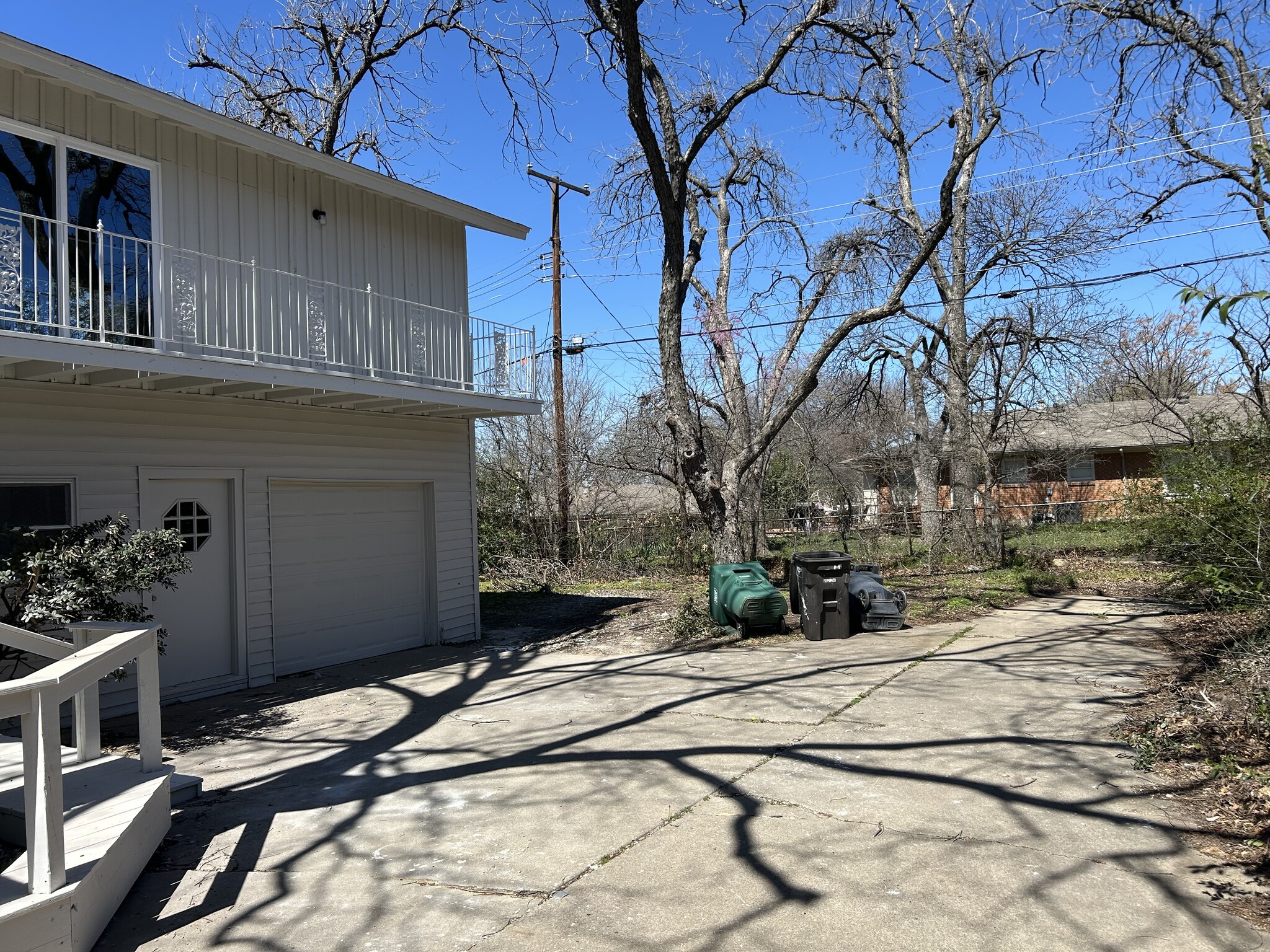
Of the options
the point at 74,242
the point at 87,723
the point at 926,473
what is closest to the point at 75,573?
the point at 87,723

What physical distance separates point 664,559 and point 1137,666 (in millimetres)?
10990

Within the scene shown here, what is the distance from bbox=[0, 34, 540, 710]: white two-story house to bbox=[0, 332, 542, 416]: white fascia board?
0.02m

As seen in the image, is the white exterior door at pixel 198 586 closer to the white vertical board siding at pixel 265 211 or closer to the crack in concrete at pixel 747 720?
the white vertical board siding at pixel 265 211

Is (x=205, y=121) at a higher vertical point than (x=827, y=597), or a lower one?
higher

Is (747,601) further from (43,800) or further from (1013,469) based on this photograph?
(1013,469)

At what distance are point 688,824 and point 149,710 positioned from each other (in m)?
3.01

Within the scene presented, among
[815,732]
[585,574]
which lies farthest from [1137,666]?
[585,574]

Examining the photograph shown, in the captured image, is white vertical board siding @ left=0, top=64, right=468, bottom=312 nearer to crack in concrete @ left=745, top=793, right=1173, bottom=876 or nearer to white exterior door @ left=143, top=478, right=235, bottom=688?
white exterior door @ left=143, top=478, right=235, bottom=688

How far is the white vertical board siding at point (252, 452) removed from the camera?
7129 millimetres

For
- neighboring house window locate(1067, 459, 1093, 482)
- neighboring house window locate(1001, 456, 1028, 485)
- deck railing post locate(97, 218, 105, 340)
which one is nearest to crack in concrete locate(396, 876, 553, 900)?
deck railing post locate(97, 218, 105, 340)

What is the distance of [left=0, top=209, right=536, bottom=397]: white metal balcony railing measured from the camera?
7098 mm

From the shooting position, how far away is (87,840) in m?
3.66

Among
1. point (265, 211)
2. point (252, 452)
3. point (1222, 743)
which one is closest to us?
point (1222, 743)

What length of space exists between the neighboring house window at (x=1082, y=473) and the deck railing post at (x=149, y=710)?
31.5m
